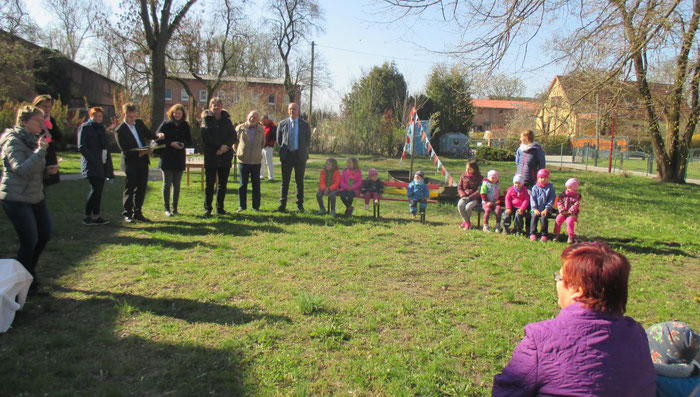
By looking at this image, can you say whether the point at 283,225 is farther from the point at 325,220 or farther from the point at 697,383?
the point at 697,383

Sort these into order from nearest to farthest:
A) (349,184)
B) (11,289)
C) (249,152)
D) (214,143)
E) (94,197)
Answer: (11,289), (94,197), (214,143), (249,152), (349,184)

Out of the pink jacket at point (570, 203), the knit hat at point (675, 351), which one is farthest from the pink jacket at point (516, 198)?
the knit hat at point (675, 351)

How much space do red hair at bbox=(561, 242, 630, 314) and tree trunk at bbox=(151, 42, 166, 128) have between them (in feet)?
55.9

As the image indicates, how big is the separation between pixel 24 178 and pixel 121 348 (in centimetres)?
199

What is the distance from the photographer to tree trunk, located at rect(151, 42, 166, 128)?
55.7ft

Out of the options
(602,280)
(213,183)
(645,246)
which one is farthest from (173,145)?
(645,246)

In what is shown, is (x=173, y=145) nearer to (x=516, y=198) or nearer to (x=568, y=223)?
(x=516, y=198)

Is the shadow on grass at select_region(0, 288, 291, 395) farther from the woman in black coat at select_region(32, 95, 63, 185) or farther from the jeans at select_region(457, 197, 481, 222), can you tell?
the jeans at select_region(457, 197, 481, 222)

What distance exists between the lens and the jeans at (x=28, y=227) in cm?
432

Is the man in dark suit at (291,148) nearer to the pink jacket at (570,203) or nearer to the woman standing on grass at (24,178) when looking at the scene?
the pink jacket at (570,203)

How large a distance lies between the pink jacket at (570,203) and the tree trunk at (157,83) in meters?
14.0

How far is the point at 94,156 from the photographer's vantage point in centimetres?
720

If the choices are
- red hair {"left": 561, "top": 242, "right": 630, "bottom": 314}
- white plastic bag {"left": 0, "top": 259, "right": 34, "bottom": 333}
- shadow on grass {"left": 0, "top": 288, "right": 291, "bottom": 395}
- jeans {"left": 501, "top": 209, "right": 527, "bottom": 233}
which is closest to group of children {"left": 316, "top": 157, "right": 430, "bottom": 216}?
jeans {"left": 501, "top": 209, "right": 527, "bottom": 233}

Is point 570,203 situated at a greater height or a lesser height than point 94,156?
lesser
